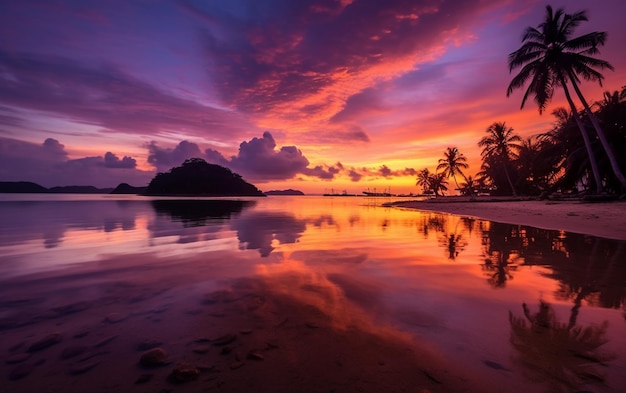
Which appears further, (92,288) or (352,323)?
(92,288)

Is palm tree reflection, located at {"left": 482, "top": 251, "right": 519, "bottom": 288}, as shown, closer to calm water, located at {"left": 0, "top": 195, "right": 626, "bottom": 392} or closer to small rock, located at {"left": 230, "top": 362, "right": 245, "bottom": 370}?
calm water, located at {"left": 0, "top": 195, "right": 626, "bottom": 392}

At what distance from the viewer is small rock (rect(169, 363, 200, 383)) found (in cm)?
269

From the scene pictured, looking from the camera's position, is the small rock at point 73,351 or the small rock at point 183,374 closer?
the small rock at point 183,374

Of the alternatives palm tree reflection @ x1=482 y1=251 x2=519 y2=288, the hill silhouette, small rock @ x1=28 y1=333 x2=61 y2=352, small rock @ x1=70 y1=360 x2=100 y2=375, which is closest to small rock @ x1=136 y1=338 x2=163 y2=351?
small rock @ x1=70 y1=360 x2=100 y2=375

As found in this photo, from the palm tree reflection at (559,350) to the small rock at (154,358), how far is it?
3714mm

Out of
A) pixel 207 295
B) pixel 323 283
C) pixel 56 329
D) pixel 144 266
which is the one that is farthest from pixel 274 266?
pixel 56 329

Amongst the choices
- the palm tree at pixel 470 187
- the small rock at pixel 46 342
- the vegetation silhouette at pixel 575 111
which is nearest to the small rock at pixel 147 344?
the small rock at pixel 46 342

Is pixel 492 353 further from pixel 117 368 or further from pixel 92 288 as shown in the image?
pixel 92 288

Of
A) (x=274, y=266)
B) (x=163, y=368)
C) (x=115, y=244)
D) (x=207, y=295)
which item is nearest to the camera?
(x=163, y=368)

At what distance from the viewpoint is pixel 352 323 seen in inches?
154

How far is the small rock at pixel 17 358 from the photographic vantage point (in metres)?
3.00

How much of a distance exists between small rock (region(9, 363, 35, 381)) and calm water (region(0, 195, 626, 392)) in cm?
2

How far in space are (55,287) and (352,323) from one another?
233 inches

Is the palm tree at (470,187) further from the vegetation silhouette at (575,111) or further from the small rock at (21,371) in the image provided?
the small rock at (21,371)
